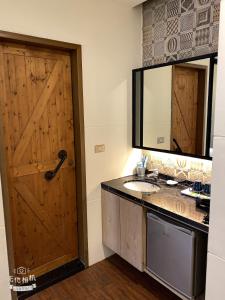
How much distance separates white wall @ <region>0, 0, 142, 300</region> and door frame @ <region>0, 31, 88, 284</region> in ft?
0.17

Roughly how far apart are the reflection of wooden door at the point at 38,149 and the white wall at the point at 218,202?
1.45m

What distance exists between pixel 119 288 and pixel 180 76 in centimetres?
196

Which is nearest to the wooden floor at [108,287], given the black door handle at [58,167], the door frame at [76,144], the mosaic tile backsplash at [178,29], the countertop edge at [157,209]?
the door frame at [76,144]

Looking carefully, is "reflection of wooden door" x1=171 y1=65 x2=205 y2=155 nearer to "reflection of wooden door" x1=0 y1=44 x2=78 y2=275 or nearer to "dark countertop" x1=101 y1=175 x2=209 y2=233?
"dark countertop" x1=101 y1=175 x2=209 y2=233

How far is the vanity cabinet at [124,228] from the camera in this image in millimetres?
1993

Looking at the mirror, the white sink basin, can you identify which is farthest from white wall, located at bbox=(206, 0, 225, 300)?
the white sink basin

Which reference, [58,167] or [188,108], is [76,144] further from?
[188,108]

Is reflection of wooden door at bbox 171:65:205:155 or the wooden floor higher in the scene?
reflection of wooden door at bbox 171:65:205:155

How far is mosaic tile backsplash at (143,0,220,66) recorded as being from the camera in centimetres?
187

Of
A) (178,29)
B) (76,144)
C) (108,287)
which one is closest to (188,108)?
(178,29)

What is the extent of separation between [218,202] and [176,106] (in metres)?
1.31

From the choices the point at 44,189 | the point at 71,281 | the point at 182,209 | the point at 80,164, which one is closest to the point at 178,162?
the point at 182,209

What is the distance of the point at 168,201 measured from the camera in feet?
6.17

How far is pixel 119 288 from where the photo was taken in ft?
6.79
